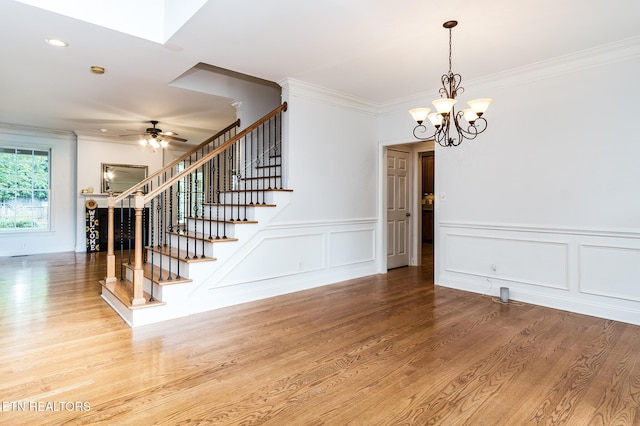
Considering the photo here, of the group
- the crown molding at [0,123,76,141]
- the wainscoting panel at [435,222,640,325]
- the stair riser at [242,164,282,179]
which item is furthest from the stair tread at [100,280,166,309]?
the crown molding at [0,123,76,141]

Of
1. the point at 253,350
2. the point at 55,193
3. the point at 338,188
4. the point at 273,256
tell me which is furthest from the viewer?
the point at 55,193

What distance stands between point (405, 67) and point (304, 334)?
10.1 ft

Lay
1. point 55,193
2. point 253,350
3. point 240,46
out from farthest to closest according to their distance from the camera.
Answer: point 55,193 → point 240,46 → point 253,350

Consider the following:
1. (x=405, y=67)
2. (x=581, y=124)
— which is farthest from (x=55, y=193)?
(x=581, y=124)

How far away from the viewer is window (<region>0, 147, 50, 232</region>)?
720 centimetres

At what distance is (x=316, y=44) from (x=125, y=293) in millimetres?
3292

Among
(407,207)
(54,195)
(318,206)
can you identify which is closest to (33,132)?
(54,195)

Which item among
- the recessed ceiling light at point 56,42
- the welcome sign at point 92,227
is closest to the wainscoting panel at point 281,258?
the recessed ceiling light at point 56,42

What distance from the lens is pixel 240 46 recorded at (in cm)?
344

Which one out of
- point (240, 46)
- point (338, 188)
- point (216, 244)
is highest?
point (240, 46)

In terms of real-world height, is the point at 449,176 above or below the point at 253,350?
above

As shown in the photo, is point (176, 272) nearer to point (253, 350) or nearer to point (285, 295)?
point (285, 295)

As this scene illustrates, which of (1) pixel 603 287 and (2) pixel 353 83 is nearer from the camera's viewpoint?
(1) pixel 603 287

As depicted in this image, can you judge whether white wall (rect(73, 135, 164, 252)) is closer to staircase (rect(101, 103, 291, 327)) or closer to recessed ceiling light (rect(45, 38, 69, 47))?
staircase (rect(101, 103, 291, 327))
